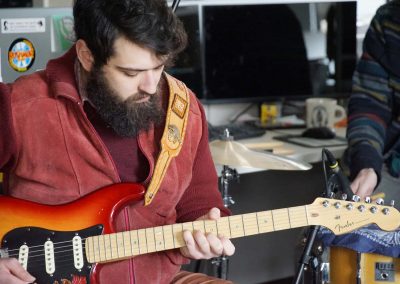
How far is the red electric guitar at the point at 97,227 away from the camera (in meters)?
1.57

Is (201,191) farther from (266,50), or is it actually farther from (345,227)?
(266,50)

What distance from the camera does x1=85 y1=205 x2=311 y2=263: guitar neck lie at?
1.59 m

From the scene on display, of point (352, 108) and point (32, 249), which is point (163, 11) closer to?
point (32, 249)

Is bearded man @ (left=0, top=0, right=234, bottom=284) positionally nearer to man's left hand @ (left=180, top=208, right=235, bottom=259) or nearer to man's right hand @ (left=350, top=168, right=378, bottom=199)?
man's left hand @ (left=180, top=208, right=235, bottom=259)

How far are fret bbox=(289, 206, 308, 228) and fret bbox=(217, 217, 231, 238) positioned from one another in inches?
5.5

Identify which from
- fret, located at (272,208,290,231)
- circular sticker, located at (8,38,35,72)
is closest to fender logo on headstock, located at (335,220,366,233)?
fret, located at (272,208,290,231)

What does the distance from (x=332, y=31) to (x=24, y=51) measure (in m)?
1.26

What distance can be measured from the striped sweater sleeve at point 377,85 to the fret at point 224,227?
0.76 metres

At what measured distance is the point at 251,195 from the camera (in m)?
2.99

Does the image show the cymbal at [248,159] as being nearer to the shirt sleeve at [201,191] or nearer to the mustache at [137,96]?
the shirt sleeve at [201,191]

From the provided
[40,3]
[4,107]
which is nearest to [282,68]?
[40,3]

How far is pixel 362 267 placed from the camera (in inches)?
70.1

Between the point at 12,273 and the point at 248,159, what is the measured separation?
0.80 m

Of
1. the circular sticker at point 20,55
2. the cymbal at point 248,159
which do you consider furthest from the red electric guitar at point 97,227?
the circular sticker at point 20,55
